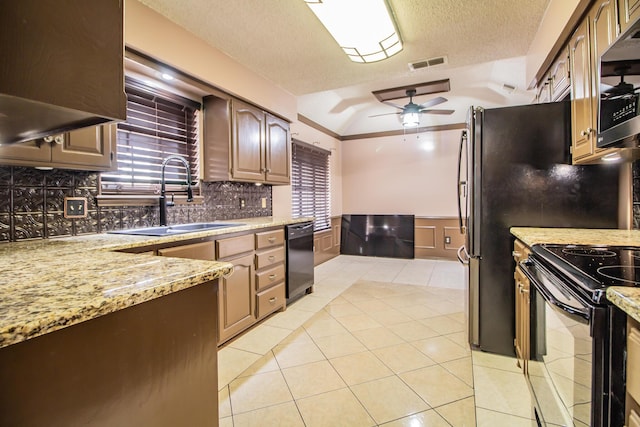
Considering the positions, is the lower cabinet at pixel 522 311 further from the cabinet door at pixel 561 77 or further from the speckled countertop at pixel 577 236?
the cabinet door at pixel 561 77

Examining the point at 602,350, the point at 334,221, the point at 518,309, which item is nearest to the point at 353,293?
the point at 518,309

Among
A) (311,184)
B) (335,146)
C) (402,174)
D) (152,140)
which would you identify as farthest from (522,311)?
(335,146)

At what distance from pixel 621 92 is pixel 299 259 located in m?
2.73

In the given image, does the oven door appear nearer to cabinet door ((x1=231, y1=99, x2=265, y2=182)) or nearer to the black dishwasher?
the black dishwasher

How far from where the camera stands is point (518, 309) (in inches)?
78.2

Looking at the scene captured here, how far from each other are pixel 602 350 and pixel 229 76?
303cm

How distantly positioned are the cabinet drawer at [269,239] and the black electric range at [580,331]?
6.40 ft

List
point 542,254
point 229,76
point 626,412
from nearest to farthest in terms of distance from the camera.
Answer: point 626,412
point 542,254
point 229,76

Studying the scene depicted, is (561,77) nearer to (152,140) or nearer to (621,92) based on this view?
(621,92)

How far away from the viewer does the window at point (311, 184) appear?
4785mm

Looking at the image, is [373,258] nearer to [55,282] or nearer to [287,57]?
[287,57]

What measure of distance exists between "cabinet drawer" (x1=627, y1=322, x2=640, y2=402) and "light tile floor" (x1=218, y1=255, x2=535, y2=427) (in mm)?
1027

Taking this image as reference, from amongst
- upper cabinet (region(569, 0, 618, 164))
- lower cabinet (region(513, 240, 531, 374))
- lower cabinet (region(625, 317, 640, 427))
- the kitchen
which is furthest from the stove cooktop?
the kitchen

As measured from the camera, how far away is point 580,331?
93 cm
